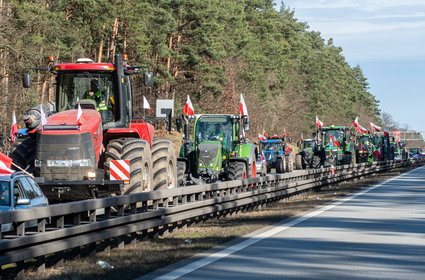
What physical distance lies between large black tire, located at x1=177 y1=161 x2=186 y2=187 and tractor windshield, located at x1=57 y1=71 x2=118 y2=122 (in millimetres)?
6950

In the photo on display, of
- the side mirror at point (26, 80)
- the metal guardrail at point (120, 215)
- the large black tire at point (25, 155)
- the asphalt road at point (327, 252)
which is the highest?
the side mirror at point (26, 80)

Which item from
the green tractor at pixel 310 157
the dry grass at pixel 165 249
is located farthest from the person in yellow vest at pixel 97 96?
the green tractor at pixel 310 157

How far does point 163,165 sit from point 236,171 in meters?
7.38

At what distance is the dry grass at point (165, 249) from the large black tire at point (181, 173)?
12.2 ft

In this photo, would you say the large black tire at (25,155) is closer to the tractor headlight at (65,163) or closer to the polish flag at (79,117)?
the tractor headlight at (65,163)

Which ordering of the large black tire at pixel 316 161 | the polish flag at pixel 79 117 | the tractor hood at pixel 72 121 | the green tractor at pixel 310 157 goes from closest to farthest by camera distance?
the polish flag at pixel 79 117 < the tractor hood at pixel 72 121 < the large black tire at pixel 316 161 < the green tractor at pixel 310 157

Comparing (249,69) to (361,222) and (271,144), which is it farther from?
(361,222)

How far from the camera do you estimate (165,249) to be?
12695 mm

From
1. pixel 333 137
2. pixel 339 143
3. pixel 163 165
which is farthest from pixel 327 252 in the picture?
pixel 339 143

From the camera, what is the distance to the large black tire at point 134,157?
15.6 m

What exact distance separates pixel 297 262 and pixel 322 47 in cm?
14216

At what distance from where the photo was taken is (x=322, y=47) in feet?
495

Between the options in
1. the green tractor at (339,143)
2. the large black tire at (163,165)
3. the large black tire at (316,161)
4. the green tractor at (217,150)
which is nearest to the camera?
the large black tire at (163,165)

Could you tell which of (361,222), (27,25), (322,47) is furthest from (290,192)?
(322,47)
